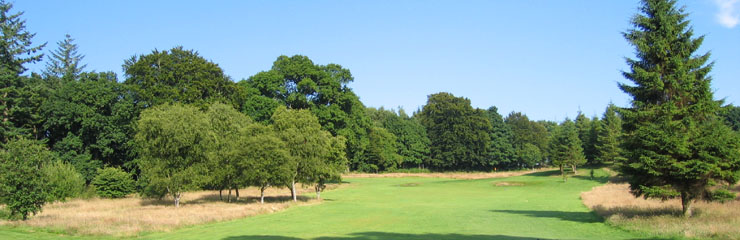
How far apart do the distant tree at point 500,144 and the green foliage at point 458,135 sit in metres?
1.76

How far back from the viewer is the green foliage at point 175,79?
49.2 m

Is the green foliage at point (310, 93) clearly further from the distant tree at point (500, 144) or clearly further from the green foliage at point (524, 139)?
the green foliage at point (524, 139)

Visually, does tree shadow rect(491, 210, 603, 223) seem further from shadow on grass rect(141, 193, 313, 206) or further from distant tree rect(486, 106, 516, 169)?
distant tree rect(486, 106, 516, 169)

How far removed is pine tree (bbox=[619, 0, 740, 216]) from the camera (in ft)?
69.1

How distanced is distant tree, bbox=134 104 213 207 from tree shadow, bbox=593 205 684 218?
27995 millimetres

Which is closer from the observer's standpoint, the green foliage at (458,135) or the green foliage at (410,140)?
the green foliage at (458,135)

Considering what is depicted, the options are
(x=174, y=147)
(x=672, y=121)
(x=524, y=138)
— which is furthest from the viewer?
(x=524, y=138)

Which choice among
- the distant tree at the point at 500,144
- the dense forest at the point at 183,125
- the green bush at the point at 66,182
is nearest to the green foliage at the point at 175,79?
the dense forest at the point at 183,125

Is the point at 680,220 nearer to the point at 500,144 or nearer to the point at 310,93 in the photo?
the point at 310,93

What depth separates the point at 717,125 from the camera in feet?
70.9

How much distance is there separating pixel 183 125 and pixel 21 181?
1172 centimetres

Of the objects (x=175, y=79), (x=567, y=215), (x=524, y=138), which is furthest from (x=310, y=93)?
(x=524, y=138)

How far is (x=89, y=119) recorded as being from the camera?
48.8 m

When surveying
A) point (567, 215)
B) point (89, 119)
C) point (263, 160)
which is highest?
point (89, 119)
